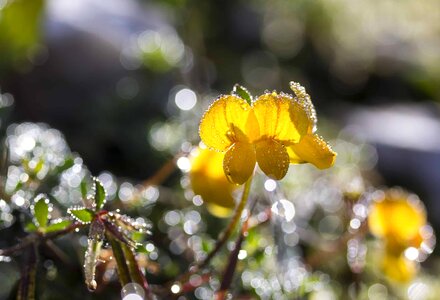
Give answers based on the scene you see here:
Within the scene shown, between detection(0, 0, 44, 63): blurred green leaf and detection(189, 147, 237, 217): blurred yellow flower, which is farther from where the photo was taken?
detection(0, 0, 44, 63): blurred green leaf

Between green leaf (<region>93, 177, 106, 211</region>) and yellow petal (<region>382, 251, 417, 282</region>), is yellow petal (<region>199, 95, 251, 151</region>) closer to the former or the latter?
green leaf (<region>93, 177, 106, 211</region>)

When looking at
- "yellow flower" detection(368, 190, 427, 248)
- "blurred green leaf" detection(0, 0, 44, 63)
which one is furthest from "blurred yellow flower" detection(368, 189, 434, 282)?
"blurred green leaf" detection(0, 0, 44, 63)

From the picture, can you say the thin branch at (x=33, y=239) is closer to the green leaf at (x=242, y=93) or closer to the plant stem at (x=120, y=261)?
the plant stem at (x=120, y=261)

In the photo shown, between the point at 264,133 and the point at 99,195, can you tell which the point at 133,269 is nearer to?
the point at 99,195

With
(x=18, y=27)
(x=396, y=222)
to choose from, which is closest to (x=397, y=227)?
(x=396, y=222)

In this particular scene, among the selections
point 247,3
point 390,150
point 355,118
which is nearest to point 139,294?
point 390,150

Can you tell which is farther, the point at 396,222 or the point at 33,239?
the point at 396,222
